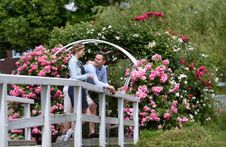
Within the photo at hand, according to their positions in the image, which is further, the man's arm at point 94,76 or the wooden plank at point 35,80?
the man's arm at point 94,76

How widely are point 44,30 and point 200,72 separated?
21.4 m

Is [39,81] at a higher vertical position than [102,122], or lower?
higher

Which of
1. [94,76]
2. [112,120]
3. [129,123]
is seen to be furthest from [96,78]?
[129,123]

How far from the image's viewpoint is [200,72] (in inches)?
690

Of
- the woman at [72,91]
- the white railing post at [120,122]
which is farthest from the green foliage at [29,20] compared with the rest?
the woman at [72,91]

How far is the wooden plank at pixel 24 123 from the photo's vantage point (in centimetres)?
652

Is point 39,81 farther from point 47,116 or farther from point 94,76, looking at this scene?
point 94,76

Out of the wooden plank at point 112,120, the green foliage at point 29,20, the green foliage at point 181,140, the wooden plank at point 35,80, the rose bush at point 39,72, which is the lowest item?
the green foliage at point 181,140

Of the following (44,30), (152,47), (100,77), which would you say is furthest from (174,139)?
(44,30)

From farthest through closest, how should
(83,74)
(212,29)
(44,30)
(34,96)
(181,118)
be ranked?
(44,30)
(212,29)
(181,118)
(34,96)
(83,74)

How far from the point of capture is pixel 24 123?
6.84 m

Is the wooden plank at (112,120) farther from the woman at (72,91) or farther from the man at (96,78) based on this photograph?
the woman at (72,91)

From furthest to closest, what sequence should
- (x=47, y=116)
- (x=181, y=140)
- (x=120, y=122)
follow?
(x=120, y=122), (x=181, y=140), (x=47, y=116)

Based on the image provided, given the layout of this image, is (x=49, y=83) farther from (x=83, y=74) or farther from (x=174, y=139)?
(x=174, y=139)
